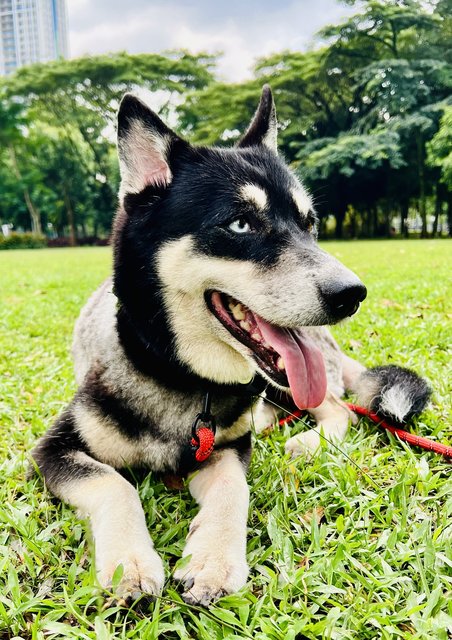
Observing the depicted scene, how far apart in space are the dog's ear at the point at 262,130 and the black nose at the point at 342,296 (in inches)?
53.3

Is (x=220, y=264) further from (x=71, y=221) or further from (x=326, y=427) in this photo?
(x=71, y=221)

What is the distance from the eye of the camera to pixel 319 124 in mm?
35156

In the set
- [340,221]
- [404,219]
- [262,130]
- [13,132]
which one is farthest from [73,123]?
[262,130]

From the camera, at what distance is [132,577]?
65.0 inches

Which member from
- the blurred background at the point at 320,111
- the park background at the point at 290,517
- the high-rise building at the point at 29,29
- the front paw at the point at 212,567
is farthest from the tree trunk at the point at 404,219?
the high-rise building at the point at 29,29

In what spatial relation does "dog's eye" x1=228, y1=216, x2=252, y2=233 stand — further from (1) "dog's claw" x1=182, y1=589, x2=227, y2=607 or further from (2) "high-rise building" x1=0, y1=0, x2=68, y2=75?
(2) "high-rise building" x1=0, y1=0, x2=68, y2=75

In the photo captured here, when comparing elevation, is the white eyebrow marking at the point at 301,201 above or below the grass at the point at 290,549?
above

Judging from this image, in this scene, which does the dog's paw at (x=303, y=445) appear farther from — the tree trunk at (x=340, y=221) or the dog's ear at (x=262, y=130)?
the tree trunk at (x=340, y=221)

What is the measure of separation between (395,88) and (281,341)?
32.9 m

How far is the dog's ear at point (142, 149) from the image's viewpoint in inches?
99.0

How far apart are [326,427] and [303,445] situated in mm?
271

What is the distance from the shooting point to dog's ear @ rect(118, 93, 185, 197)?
2.51 metres

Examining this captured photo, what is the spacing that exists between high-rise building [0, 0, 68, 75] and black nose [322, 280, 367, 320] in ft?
489

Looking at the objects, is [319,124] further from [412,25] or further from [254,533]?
[254,533]
